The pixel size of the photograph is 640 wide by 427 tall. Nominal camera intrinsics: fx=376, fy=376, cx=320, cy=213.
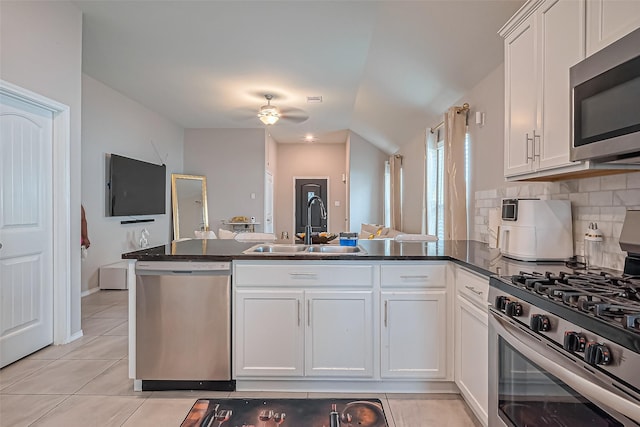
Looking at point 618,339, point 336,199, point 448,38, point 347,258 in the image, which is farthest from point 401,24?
point 336,199

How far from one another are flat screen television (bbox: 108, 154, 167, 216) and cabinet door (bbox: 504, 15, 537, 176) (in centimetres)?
504

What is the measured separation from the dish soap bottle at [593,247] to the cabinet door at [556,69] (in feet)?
1.33

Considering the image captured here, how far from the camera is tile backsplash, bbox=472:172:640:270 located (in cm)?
173

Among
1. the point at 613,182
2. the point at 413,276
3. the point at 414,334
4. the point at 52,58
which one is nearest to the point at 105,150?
the point at 52,58

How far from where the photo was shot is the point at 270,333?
7.55ft

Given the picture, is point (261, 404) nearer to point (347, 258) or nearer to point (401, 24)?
point (347, 258)

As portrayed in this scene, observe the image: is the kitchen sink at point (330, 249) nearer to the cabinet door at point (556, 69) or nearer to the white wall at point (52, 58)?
the cabinet door at point (556, 69)

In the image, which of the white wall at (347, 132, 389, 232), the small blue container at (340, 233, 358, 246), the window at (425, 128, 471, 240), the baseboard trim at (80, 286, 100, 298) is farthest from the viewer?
the white wall at (347, 132, 389, 232)

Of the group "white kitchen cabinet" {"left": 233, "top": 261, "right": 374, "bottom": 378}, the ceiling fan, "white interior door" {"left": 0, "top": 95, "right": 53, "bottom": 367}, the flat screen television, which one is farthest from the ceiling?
"white kitchen cabinet" {"left": 233, "top": 261, "right": 374, "bottom": 378}

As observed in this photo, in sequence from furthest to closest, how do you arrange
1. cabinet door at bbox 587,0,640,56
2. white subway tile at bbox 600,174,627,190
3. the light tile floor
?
the light tile floor → white subway tile at bbox 600,174,627,190 → cabinet door at bbox 587,0,640,56

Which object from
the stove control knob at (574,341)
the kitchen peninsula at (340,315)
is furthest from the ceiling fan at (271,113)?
the stove control knob at (574,341)

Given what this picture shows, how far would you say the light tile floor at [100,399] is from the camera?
206 centimetres

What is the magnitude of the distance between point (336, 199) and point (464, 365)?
846cm

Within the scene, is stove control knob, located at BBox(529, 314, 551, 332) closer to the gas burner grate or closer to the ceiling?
the gas burner grate
